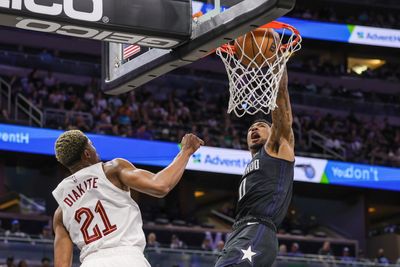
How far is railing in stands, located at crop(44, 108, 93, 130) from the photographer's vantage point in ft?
71.3

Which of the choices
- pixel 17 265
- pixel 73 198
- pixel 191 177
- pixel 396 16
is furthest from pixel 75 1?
pixel 396 16

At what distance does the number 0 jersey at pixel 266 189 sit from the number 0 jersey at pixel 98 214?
4.32 feet

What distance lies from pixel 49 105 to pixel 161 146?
311 cm

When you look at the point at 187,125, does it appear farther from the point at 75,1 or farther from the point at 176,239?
the point at 75,1

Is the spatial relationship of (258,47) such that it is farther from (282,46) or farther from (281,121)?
(281,121)

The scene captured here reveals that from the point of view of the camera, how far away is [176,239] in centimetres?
1902

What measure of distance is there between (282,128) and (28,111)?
55.7 ft

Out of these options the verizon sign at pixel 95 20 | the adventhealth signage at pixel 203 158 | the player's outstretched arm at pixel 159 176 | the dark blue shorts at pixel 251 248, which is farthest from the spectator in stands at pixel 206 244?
the player's outstretched arm at pixel 159 176

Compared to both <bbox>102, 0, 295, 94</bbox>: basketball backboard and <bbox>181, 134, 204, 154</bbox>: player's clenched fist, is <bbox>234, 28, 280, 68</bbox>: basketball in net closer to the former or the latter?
<bbox>102, 0, 295, 94</bbox>: basketball backboard

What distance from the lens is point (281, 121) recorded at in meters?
6.04

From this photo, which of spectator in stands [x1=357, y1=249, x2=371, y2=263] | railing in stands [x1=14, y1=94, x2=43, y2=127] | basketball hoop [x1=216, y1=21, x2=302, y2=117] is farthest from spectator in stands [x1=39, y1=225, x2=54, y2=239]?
basketball hoop [x1=216, y1=21, x2=302, y2=117]

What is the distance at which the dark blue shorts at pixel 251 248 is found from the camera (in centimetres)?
583

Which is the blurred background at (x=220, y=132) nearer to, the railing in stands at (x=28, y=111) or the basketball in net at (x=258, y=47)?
the railing in stands at (x=28, y=111)

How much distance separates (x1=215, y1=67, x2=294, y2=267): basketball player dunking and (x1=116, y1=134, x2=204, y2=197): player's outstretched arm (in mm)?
1227
